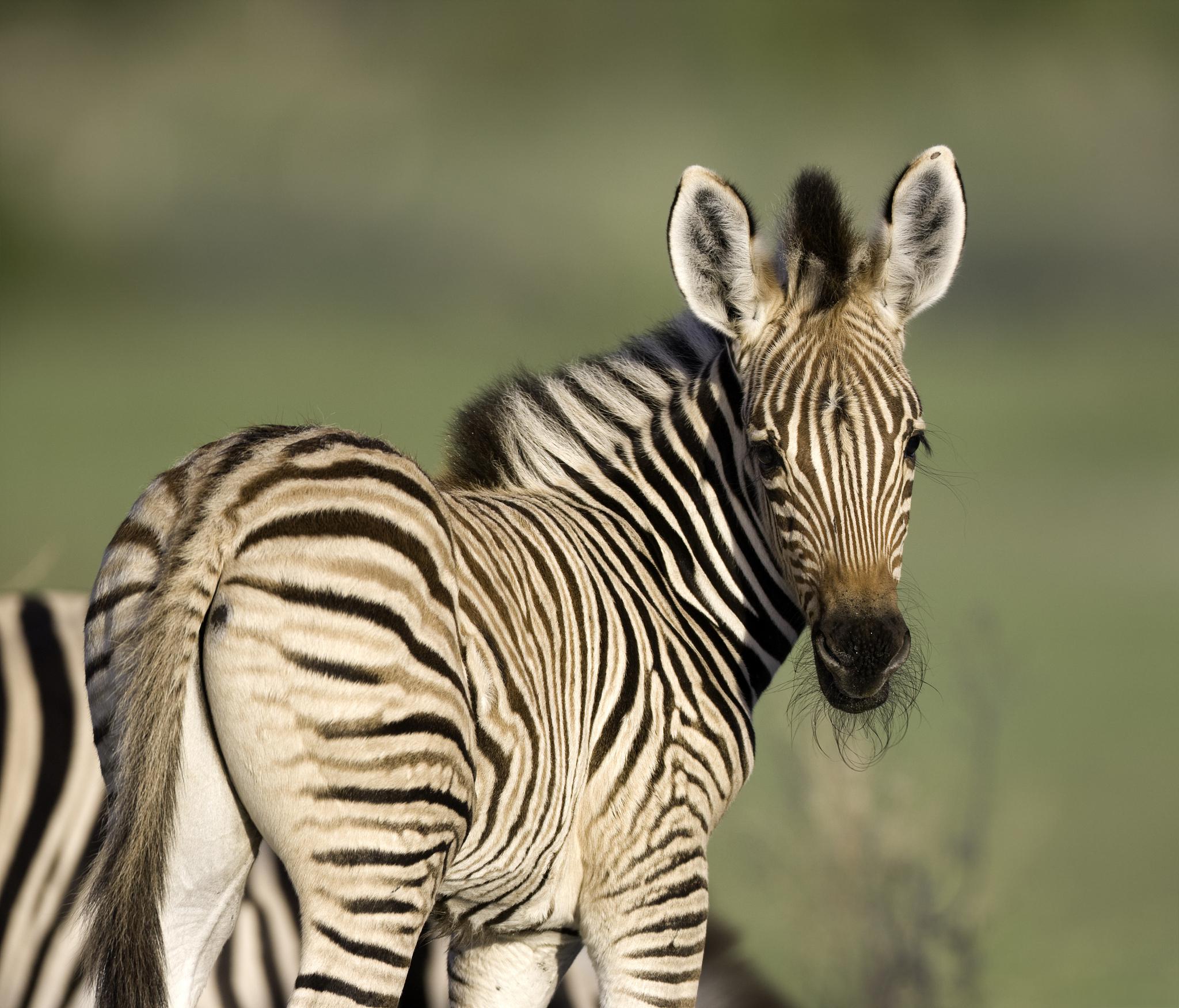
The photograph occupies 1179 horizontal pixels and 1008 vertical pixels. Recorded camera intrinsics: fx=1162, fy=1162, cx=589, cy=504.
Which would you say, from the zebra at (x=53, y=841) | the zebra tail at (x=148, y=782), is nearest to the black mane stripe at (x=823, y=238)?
the zebra tail at (x=148, y=782)

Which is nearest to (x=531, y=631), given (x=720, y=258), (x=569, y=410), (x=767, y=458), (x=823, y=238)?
(x=767, y=458)

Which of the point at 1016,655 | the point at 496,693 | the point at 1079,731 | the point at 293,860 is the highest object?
the point at 496,693

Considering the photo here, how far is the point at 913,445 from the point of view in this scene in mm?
3689

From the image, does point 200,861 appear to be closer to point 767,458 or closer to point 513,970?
point 513,970

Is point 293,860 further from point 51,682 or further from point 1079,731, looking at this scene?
point 1079,731

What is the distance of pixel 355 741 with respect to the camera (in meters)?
2.75

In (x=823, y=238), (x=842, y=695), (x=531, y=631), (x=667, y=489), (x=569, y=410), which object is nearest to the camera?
(x=531, y=631)

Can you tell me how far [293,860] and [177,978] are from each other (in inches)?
26.0

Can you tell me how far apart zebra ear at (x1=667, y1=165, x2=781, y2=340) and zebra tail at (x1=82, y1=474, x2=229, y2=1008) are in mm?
1843

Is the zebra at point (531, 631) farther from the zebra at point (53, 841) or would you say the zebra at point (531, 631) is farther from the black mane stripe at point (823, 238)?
the zebra at point (53, 841)

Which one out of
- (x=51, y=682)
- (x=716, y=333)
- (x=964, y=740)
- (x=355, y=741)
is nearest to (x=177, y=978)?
(x=355, y=741)

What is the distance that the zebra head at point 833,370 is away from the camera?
11.4 feet

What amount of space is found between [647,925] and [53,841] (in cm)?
291

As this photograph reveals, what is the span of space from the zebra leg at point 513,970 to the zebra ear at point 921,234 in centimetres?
250
